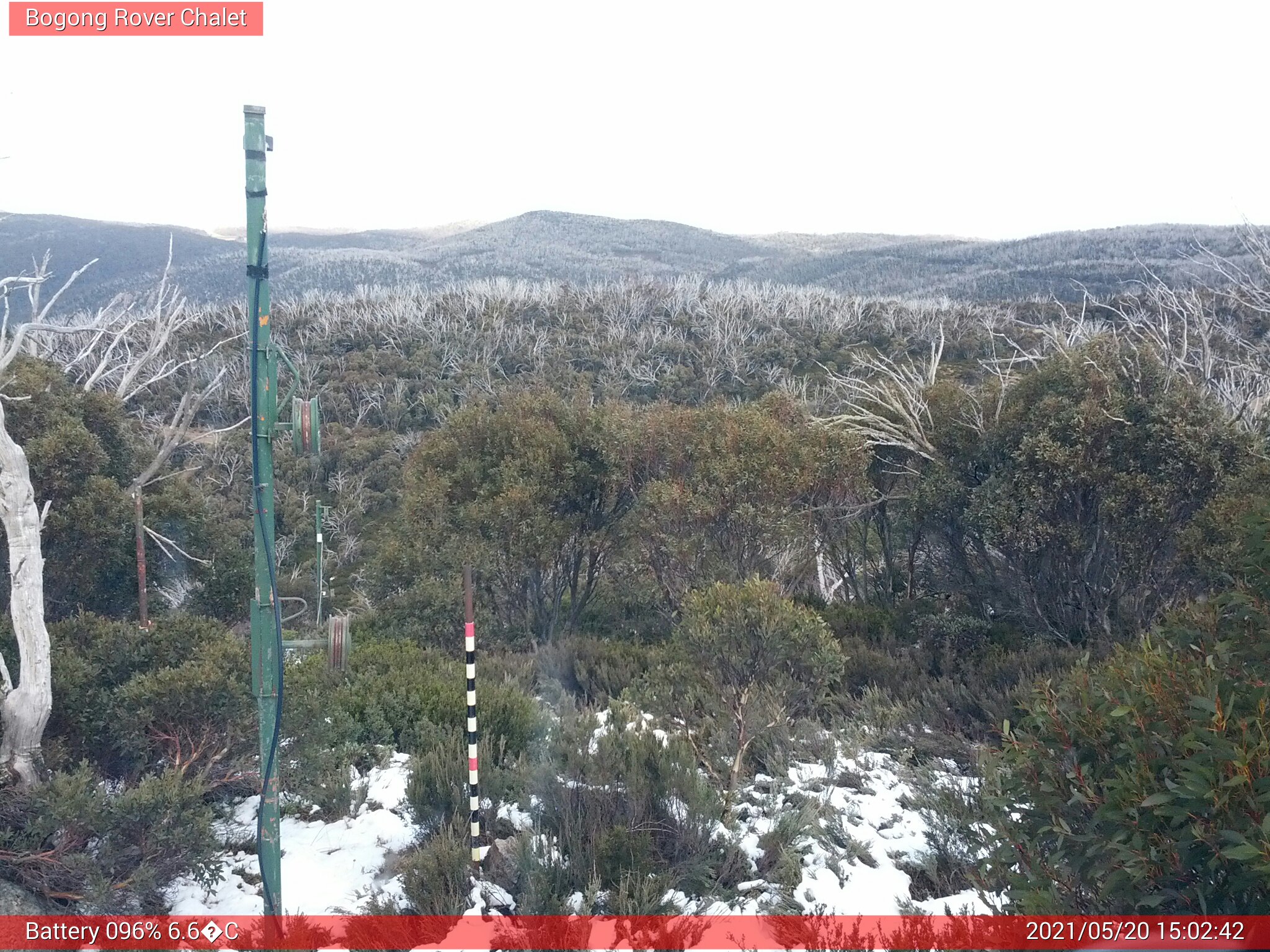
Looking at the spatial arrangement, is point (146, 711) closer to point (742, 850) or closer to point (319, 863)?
point (319, 863)

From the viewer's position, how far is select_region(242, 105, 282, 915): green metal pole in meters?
3.72

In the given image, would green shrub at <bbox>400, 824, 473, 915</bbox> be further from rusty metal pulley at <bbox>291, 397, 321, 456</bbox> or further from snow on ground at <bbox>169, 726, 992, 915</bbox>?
rusty metal pulley at <bbox>291, 397, 321, 456</bbox>

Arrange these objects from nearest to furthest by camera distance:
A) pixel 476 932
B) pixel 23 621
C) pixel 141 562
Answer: pixel 476 932
pixel 23 621
pixel 141 562

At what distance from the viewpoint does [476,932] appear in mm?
3992

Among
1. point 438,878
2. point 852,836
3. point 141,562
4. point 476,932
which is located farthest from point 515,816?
point 141,562

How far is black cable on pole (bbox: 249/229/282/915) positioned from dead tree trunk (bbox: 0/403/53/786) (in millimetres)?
1887

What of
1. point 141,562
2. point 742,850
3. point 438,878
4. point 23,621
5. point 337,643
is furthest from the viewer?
point 141,562

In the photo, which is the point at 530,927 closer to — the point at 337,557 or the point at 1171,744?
the point at 1171,744

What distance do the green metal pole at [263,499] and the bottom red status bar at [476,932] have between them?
278mm

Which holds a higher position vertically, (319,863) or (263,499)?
(263,499)

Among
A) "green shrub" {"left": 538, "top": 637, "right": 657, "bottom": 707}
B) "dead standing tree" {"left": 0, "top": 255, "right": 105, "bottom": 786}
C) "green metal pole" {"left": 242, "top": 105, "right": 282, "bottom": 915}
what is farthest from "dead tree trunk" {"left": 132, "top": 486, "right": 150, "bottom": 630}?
"green metal pole" {"left": 242, "top": 105, "right": 282, "bottom": 915}

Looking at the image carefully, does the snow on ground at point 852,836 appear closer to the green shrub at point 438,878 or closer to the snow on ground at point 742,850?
the snow on ground at point 742,850

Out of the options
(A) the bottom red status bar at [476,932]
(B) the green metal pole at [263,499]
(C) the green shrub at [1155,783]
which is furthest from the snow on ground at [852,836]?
(B) the green metal pole at [263,499]

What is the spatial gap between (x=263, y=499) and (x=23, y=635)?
7.03 ft
